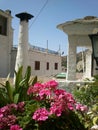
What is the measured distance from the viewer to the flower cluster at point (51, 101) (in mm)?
3674

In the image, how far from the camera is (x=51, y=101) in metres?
4.22

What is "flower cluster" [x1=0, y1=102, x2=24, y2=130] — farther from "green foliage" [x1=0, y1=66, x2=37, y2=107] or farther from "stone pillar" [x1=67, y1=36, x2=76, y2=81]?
"stone pillar" [x1=67, y1=36, x2=76, y2=81]

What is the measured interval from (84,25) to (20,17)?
4897 mm

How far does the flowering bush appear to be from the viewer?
3679mm

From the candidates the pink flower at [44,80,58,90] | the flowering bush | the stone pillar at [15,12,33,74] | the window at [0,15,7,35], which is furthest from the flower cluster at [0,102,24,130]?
the window at [0,15,7,35]

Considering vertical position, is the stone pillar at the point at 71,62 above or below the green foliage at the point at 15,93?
above

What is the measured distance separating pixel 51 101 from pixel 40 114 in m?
0.59

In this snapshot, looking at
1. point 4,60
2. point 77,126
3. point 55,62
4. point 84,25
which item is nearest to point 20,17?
point 84,25

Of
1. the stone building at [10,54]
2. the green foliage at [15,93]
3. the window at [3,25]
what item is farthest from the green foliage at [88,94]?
the window at [3,25]

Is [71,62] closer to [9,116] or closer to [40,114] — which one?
[9,116]

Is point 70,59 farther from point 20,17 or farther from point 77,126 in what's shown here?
point 77,126

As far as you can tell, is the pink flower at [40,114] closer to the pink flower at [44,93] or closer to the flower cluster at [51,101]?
the flower cluster at [51,101]

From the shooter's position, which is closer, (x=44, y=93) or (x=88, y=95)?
(x=44, y=93)

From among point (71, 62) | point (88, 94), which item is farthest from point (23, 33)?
point (88, 94)
